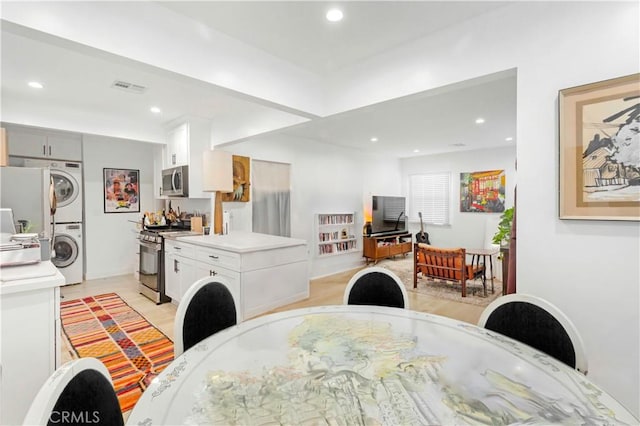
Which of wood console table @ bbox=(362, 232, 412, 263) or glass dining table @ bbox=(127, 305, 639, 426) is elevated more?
glass dining table @ bbox=(127, 305, 639, 426)

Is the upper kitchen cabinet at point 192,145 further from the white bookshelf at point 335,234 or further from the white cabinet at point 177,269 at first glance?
the white bookshelf at point 335,234

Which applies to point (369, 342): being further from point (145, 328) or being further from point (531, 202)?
point (145, 328)

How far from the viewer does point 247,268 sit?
311cm

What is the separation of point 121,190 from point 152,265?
2.17 metres

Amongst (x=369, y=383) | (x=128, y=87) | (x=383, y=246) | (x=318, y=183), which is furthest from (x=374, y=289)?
(x=383, y=246)

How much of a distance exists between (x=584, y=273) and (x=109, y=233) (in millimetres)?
6278

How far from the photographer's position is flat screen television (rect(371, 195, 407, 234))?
6672mm

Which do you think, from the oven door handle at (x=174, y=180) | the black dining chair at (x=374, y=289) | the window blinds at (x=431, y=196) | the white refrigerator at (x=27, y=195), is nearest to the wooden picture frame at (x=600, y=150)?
the black dining chair at (x=374, y=289)

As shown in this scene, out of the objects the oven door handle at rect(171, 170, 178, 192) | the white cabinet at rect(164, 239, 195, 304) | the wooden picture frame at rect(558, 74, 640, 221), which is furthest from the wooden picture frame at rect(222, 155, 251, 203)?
the wooden picture frame at rect(558, 74, 640, 221)

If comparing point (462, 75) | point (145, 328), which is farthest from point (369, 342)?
point (145, 328)

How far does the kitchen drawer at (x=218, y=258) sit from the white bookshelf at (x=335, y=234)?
2.49 meters

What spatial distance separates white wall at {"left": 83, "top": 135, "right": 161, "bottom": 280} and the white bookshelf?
311 centimetres

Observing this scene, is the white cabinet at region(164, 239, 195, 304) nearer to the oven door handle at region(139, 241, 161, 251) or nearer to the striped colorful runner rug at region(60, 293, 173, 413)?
the oven door handle at region(139, 241, 161, 251)

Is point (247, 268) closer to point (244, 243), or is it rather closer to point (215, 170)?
point (244, 243)
